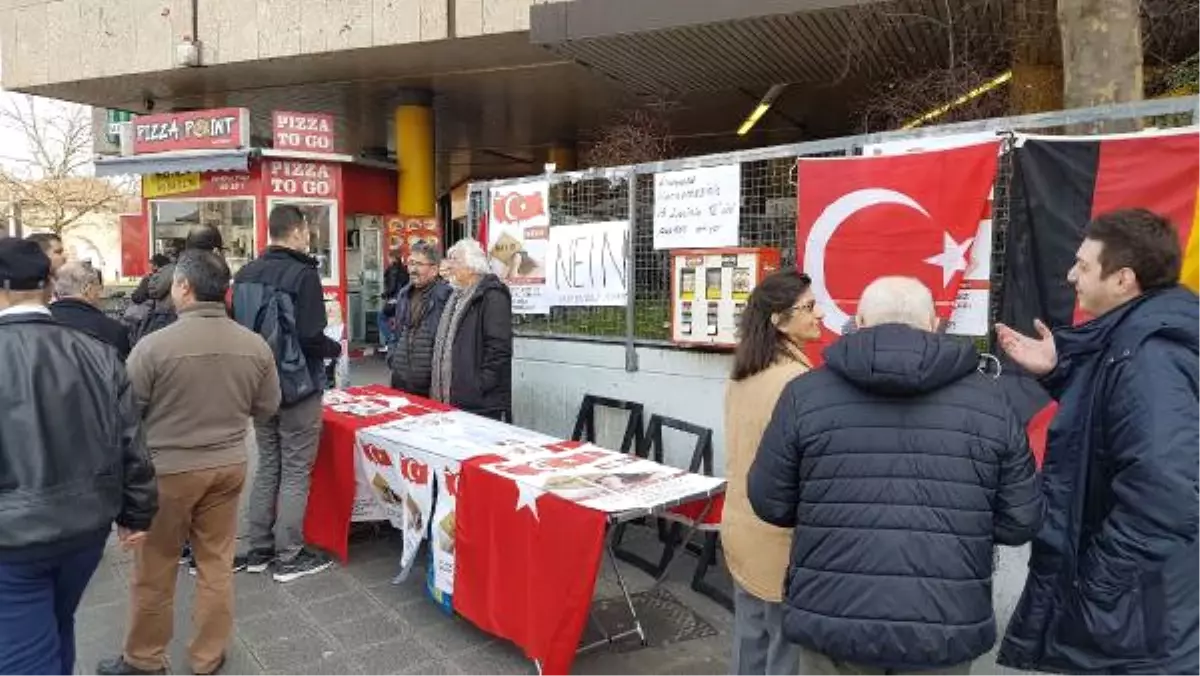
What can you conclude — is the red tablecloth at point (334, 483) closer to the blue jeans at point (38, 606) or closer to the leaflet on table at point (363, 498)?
the leaflet on table at point (363, 498)

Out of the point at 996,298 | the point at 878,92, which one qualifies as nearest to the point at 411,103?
the point at 878,92

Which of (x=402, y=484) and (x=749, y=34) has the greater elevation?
(x=749, y=34)

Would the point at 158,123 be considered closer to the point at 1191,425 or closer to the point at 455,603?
the point at 455,603

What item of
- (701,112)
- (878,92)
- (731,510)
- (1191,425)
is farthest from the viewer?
(701,112)

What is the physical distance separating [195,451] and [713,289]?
8.68 feet

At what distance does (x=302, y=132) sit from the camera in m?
12.0

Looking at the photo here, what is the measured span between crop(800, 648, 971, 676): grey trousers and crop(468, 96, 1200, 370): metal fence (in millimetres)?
1995

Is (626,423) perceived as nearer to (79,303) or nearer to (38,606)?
(79,303)

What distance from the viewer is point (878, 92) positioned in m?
10.0

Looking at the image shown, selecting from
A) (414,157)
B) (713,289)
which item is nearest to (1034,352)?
(713,289)

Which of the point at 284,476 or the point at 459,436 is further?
the point at 284,476

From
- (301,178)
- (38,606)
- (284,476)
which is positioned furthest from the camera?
(301,178)

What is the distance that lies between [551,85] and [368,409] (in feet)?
32.7

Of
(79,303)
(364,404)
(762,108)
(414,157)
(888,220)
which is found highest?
(762,108)
